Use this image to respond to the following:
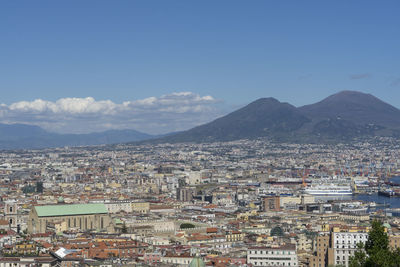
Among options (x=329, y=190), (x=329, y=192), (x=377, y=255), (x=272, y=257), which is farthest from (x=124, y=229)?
(x=329, y=190)

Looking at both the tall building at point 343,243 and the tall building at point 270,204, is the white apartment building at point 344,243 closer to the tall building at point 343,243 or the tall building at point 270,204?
the tall building at point 343,243

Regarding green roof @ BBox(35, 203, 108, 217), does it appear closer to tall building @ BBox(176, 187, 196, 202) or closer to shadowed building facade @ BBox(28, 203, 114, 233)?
shadowed building facade @ BBox(28, 203, 114, 233)

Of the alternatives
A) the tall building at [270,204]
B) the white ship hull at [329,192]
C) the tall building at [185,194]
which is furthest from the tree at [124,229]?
the white ship hull at [329,192]

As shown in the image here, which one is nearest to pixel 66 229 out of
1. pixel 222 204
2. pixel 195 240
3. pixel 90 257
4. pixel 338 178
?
pixel 195 240

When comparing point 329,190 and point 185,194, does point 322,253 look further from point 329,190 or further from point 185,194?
point 329,190

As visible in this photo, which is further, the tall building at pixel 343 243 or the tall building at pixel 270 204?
the tall building at pixel 270 204

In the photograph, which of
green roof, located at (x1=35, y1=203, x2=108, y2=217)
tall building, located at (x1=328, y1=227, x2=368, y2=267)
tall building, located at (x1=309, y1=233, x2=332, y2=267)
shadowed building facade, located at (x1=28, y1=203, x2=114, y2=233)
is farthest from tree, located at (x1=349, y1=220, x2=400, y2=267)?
green roof, located at (x1=35, y1=203, x2=108, y2=217)
